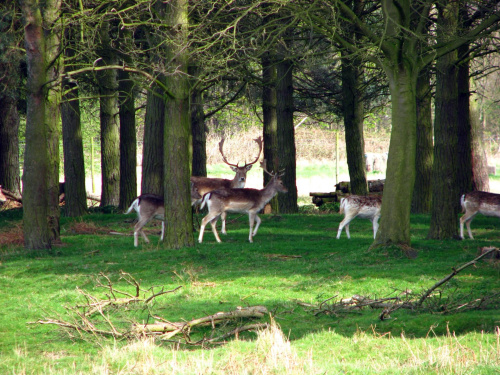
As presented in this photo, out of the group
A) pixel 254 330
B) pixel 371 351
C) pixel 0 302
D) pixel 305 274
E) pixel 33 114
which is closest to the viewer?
pixel 371 351

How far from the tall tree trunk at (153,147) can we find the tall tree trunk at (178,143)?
423 centimetres

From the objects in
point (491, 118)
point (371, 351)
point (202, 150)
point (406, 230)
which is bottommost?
point (371, 351)

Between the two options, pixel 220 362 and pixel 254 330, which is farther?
pixel 254 330

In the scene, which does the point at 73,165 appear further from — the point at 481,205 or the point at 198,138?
the point at 481,205

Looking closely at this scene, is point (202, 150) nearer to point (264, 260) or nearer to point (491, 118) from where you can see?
point (264, 260)

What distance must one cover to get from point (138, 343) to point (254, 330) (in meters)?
1.57

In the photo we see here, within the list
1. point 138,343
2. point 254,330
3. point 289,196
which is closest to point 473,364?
point 254,330

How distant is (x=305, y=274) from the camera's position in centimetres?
1095

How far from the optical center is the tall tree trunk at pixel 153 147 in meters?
17.4

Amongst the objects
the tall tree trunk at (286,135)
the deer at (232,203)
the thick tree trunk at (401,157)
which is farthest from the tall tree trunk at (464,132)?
the thick tree trunk at (401,157)

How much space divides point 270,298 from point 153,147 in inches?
353

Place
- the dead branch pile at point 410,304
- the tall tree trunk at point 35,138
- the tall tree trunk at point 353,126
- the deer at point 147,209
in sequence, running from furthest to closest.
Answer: the tall tree trunk at point 353,126
the deer at point 147,209
the tall tree trunk at point 35,138
the dead branch pile at point 410,304

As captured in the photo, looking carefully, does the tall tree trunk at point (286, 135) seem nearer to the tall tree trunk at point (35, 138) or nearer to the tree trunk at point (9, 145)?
the tall tree trunk at point (35, 138)

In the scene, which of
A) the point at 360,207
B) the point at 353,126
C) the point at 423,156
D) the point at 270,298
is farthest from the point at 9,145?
the point at 270,298
